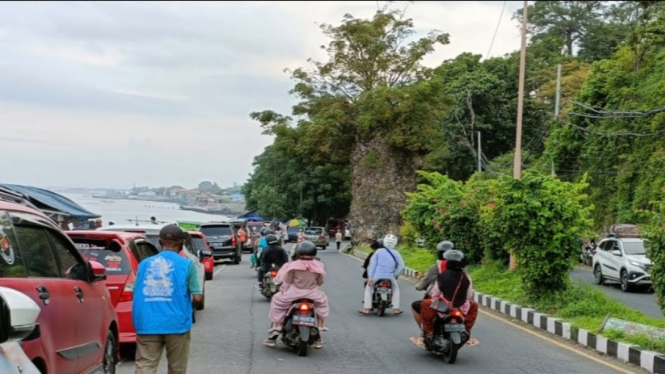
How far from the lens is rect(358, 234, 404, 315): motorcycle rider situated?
1371cm

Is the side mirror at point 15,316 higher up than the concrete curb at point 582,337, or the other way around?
the side mirror at point 15,316

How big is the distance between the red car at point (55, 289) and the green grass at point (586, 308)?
6726mm

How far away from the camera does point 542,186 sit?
13.9 m

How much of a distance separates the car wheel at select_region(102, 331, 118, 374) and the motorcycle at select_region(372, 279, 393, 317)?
22.5ft

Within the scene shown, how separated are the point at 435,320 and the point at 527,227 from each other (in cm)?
513

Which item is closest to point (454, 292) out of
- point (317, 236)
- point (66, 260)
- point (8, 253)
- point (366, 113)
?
point (66, 260)

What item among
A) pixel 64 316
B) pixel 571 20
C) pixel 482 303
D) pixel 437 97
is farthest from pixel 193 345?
pixel 571 20

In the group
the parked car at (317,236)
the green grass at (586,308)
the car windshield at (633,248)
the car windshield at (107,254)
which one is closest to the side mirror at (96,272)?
the car windshield at (107,254)

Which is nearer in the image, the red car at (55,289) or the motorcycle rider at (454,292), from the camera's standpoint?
the red car at (55,289)

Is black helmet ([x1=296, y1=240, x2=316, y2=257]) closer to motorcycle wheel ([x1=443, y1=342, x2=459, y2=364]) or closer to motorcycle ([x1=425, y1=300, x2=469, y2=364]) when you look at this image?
motorcycle ([x1=425, y1=300, x2=469, y2=364])

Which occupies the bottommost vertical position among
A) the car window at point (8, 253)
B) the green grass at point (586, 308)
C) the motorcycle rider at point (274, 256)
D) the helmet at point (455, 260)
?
the green grass at point (586, 308)

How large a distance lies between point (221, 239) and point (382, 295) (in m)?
18.9

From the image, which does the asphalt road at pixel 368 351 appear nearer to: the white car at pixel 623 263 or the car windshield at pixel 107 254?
the car windshield at pixel 107 254

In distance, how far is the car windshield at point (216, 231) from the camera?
31628 millimetres
